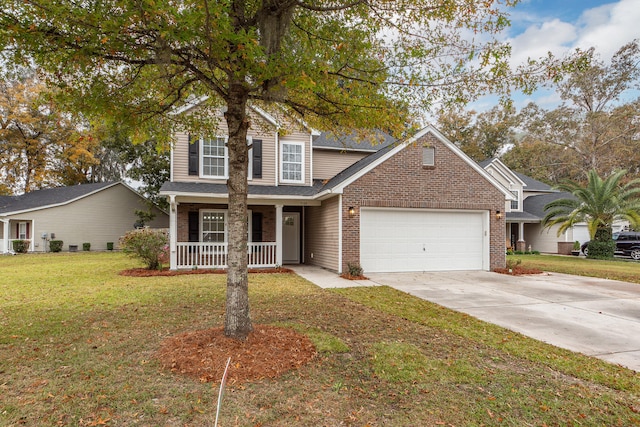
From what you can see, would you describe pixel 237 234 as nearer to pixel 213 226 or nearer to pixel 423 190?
pixel 423 190

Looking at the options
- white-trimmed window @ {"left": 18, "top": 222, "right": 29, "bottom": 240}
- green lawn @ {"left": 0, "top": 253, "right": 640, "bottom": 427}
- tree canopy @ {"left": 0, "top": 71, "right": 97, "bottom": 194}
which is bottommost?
green lawn @ {"left": 0, "top": 253, "right": 640, "bottom": 427}

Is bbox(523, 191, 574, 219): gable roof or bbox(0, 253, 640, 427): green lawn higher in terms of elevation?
bbox(523, 191, 574, 219): gable roof

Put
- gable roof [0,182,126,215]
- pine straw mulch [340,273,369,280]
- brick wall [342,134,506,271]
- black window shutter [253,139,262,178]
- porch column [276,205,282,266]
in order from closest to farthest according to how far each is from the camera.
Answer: pine straw mulch [340,273,369,280] → brick wall [342,134,506,271] → porch column [276,205,282,266] → black window shutter [253,139,262,178] → gable roof [0,182,126,215]

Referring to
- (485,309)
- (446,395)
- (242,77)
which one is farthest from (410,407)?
(485,309)

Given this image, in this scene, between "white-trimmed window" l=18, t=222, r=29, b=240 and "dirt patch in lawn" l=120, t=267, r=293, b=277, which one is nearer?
"dirt patch in lawn" l=120, t=267, r=293, b=277

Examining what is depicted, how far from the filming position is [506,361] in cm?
409

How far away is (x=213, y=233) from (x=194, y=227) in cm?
71

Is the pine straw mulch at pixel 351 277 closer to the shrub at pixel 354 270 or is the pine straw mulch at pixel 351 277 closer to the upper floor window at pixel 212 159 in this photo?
the shrub at pixel 354 270

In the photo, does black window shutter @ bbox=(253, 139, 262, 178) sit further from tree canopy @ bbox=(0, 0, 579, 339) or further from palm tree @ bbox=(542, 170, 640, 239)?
palm tree @ bbox=(542, 170, 640, 239)

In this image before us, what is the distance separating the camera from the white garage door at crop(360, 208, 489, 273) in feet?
38.5

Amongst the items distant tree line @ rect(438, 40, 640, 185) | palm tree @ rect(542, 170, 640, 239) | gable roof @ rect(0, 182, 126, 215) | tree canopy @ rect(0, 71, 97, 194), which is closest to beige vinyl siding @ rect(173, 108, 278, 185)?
gable roof @ rect(0, 182, 126, 215)

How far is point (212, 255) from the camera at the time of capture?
12.6 metres

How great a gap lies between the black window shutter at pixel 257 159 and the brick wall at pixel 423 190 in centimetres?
402

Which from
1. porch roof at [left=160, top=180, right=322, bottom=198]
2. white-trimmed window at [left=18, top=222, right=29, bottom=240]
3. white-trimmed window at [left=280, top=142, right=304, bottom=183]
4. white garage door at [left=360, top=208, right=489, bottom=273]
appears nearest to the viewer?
porch roof at [left=160, top=180, right=322, bottom=198]
